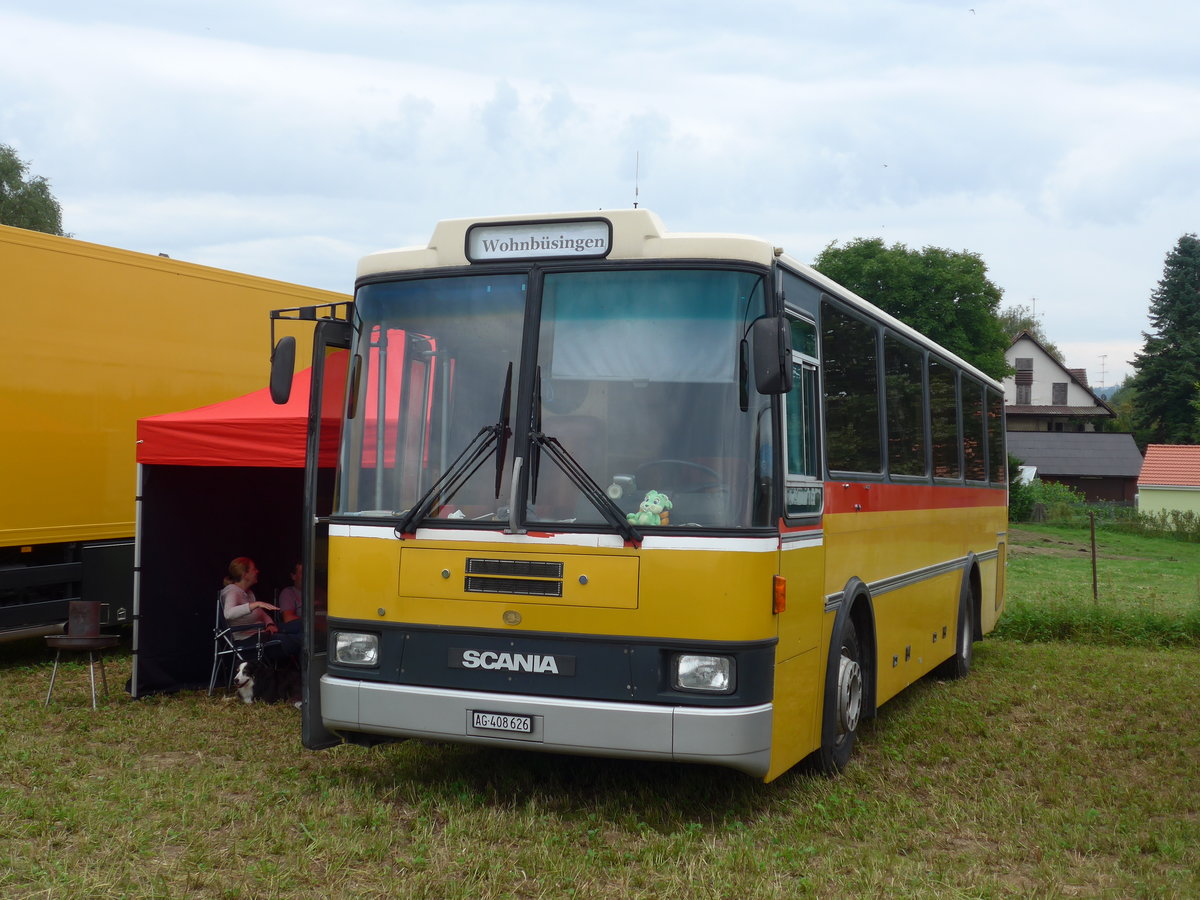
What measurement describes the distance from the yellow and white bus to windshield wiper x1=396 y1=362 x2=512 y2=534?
12mm

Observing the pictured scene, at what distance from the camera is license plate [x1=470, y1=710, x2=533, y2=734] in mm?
6465

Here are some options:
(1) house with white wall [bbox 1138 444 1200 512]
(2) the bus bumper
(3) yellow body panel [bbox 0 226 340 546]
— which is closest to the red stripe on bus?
(2) the bus bumper

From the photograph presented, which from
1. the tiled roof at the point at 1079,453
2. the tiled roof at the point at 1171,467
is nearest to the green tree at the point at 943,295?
the tiled roof at the point at 1171,467

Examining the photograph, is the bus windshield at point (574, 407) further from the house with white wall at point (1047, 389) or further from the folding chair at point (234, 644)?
the house with white wall at point (1047, 389)

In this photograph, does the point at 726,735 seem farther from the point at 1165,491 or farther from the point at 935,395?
the point at 1165,491

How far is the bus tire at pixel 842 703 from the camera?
7523mm

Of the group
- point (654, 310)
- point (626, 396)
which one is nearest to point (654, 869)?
point (626, 396)

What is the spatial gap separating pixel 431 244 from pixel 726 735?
299 cm

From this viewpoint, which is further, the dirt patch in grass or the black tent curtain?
the dirt patch in grass

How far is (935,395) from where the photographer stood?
1119 centimetres

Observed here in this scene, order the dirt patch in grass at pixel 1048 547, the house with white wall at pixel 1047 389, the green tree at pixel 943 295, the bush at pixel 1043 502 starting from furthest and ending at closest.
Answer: the house with white wall at pixel 1047 389 → the green tree at pixel 943 295 → the bush at pixel 1043 502 → the dirt patch in grass at pixel 1048 547

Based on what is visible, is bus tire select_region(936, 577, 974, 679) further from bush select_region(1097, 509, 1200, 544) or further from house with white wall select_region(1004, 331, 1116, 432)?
house with white wall select_region(1004, 331, 1116, 432)

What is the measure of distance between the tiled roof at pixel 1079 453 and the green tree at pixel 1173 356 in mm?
1945

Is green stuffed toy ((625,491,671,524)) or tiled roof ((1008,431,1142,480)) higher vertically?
tiled roof ((1008,431,1142,480))
